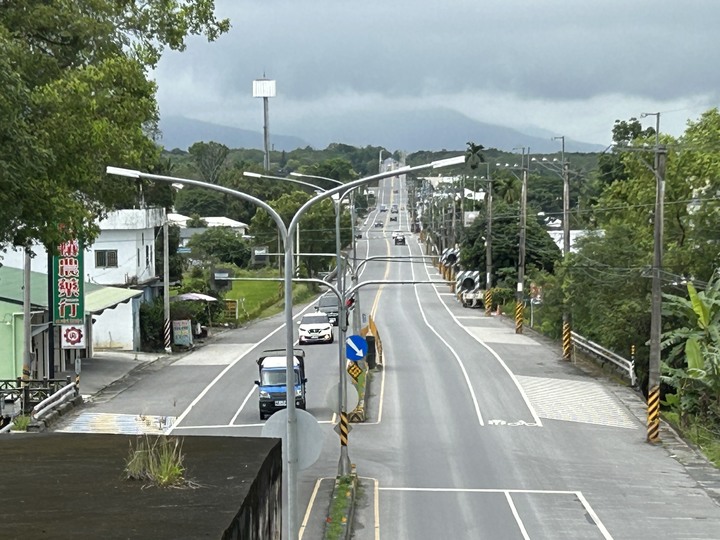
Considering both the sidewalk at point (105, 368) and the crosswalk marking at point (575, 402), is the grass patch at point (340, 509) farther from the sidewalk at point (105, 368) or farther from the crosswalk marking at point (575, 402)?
the sidewalk at point (105, 368)

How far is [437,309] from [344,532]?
62.2 metres

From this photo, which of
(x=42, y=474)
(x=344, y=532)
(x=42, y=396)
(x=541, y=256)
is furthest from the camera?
(x=541, y=256)

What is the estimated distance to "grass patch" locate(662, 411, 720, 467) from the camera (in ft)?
107

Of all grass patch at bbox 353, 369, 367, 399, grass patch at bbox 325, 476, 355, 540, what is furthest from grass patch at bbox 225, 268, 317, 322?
grass patch at bbox 325, 476, 355, 540

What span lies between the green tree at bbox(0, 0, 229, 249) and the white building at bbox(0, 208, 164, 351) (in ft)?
93.8

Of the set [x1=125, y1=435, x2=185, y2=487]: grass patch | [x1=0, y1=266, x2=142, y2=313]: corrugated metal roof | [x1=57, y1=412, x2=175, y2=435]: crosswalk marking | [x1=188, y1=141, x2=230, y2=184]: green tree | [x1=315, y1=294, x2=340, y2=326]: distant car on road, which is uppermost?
[x1=188, y1=141, x2=230, y2=184]: green tree

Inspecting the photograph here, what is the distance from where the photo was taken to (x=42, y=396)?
3669 centimetres

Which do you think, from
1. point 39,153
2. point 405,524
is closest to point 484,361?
point 405,524

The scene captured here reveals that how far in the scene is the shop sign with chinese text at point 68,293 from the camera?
1558 inches

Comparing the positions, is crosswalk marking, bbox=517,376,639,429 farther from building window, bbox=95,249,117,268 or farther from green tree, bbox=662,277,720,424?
building window, bbox=95,249,117,268

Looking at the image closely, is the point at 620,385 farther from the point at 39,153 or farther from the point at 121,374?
the point at 39,153

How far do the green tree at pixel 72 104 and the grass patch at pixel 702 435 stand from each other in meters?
17.5

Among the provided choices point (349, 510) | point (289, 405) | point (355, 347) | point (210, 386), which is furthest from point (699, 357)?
point (289, 405)

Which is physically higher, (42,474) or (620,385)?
(42,474)
